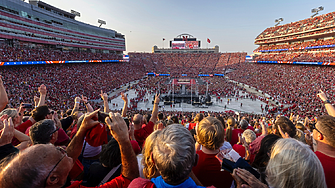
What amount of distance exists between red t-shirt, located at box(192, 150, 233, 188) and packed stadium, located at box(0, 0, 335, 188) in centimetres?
1

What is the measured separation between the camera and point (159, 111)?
2000cm

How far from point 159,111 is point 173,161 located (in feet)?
61.8

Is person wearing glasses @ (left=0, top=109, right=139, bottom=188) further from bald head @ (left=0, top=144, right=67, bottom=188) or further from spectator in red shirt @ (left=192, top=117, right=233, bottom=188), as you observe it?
spectator in red shirt @ (left=192, top=117, right=233, bottom=188)

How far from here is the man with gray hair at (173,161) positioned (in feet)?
4.17

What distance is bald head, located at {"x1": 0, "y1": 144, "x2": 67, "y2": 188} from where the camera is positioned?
3.79 feet

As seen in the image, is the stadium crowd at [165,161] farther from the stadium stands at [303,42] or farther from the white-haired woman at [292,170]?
the stadium stands at [303,42]

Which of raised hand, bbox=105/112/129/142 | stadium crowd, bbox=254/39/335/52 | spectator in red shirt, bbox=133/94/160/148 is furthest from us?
stadium crowd, bbox=254/39/335/52

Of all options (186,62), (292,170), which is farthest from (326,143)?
(186,62)

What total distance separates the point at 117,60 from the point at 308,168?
191 ft

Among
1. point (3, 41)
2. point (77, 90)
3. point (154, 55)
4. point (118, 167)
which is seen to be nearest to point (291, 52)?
point (154, 55)

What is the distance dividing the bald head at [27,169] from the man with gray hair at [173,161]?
69 centimetres

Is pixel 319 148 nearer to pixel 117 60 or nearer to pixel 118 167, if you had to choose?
pixel 118 167

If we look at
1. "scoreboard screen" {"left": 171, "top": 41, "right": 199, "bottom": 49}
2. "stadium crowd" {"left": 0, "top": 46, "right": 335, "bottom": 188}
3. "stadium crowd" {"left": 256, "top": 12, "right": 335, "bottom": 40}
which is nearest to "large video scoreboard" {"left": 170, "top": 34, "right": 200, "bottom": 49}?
"scoreboard screen" {"left": 171, "top": 41, "right": 199, "bottom": 49}

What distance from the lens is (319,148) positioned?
2229mm
